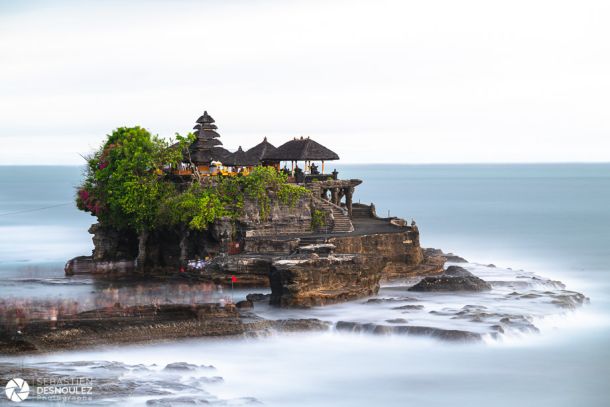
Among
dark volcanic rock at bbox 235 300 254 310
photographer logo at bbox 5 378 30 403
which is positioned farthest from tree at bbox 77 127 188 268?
photographer logo at bbox 5 378 30 403

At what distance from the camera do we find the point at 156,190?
44219 mm

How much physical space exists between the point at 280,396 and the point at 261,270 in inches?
546

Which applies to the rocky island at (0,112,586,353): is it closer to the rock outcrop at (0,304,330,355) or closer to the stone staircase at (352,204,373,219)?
the rock outcrop at (0,304,330,355)

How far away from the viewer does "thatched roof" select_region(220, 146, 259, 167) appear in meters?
48.3

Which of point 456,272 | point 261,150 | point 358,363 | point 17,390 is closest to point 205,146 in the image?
point 261,150

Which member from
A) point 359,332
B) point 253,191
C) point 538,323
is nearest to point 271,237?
point 253,191

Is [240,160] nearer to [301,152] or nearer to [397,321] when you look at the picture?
[301,152]

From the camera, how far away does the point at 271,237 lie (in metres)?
43.8

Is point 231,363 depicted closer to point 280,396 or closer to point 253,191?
point 280,396

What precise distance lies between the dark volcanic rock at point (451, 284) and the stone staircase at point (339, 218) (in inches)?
213

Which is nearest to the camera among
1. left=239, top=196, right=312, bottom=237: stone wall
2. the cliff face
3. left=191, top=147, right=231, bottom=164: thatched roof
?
the cliff face

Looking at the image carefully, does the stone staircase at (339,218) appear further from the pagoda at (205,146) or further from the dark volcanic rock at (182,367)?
the dark volcanic rock at (182,367)

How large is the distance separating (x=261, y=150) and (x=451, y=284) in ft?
47.1

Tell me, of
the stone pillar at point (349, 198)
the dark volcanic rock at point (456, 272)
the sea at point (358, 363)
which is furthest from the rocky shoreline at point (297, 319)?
the stone pillar at point (349, 198)
